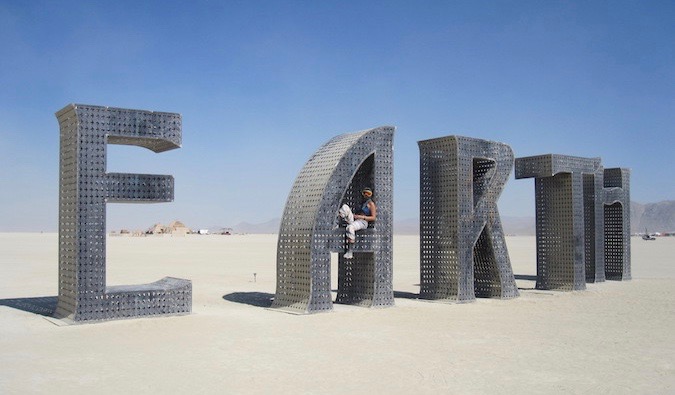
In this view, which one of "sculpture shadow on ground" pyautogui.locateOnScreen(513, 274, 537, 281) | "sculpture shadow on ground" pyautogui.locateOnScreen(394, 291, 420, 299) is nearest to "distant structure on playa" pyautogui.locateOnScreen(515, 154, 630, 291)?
"sculpture shadow on ground" pyautogui.locateOnScreen(513, 274, 537, 281)

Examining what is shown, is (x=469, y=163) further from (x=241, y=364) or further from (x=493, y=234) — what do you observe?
(x=241, y=364)

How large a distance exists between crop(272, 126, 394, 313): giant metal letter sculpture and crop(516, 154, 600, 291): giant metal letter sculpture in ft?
20.4

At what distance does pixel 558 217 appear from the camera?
18516mm

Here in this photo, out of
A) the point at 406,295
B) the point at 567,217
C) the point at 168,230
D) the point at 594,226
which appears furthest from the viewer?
the point at 168,230

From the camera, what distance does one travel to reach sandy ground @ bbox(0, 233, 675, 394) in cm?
727

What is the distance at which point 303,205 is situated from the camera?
13.4 metres

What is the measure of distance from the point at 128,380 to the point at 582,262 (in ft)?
47.2

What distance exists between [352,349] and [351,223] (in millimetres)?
4511

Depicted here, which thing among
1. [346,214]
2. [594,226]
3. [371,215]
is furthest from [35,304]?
[594,226]

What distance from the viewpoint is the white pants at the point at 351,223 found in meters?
13.3

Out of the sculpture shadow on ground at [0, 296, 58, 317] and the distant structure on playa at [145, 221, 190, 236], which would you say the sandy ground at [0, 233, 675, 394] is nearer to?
the sculpture shadow on ground at [0, 296, 58, 317]

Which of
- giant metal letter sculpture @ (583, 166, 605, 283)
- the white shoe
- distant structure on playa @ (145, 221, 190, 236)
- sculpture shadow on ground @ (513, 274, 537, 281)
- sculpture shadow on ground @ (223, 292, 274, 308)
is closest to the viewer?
the white shoe

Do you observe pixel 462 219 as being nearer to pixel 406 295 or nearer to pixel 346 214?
pixel 406 295

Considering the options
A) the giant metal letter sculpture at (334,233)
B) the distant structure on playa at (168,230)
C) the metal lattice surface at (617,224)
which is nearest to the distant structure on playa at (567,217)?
the metal lattice surface at (617,224)
